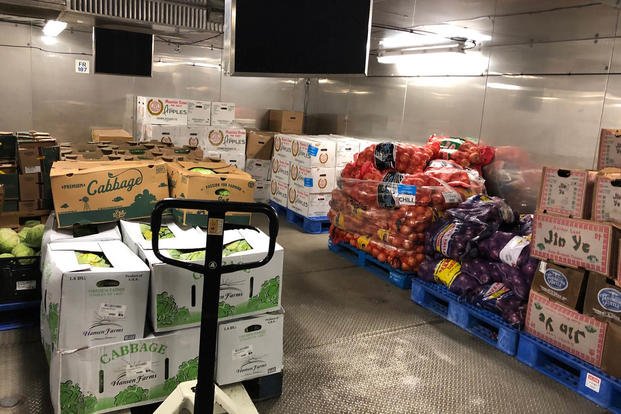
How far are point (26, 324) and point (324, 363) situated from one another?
222 centimetres

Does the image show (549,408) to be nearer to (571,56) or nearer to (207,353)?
(207,353)

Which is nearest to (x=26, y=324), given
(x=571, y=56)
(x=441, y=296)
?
(x=441, y=296)

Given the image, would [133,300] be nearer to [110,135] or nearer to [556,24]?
[556,24]

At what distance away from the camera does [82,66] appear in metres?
8.43

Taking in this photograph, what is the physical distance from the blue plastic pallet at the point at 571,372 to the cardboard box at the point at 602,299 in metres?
0.36

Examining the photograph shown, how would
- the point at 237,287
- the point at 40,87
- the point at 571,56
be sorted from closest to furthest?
the point at 237,287 < the point at 571,56 < the point at 40,87

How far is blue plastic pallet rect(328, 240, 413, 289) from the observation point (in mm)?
5203

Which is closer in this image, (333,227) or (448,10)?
(333,227)

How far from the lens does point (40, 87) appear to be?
26.8 ft

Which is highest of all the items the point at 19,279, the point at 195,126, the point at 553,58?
the point at 553,58

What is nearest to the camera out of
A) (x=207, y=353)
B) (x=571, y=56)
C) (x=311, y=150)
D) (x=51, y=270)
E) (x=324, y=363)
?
(x=207, y=353)

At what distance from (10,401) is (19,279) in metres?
1.00

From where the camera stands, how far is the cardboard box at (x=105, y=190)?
10.4 feet

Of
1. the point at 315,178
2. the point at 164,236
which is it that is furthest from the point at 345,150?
the point at 164,236
